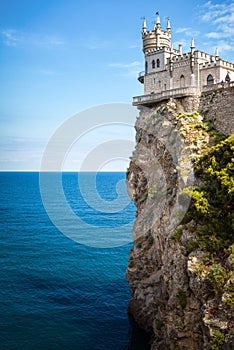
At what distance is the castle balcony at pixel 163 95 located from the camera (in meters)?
38.0

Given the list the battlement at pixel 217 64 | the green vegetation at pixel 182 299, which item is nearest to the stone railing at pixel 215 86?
the battlement at pixel 217 64

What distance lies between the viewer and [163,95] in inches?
1574

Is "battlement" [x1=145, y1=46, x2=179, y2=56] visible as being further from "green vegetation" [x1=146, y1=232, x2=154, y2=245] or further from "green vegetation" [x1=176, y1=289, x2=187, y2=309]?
"green vegetation" [x1=176, y1=289, x2=187, y2=309]

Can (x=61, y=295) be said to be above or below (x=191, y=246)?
below

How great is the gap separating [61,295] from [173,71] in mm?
27993

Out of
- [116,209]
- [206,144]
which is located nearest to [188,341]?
[206,144]

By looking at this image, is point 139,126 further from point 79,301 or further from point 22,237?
point 22,237

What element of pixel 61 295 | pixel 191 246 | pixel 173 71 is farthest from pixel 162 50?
pixel 61 295

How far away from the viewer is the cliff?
2508cm

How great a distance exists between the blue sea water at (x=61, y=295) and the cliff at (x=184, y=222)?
3.76m

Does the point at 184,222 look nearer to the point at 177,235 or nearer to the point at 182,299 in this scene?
the point at 177,235

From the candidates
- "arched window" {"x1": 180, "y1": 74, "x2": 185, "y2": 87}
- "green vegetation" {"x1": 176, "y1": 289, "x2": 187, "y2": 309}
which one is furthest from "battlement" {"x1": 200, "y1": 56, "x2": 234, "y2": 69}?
"green vegetation" {"x1": 176, "y1": 289, "x2": 187, "y2": 309}

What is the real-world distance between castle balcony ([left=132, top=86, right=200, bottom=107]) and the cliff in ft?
2.18

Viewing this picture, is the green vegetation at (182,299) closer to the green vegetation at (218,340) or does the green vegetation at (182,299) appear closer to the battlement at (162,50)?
the green vegetation at (218,340)
